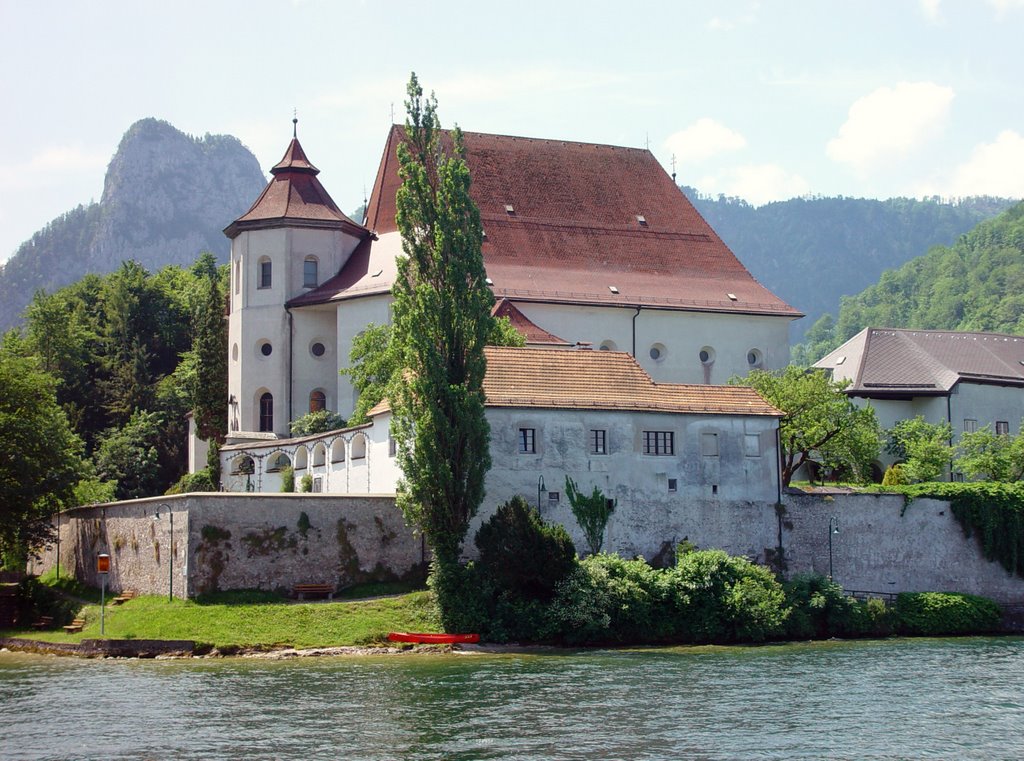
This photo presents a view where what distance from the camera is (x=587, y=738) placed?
30031 mm

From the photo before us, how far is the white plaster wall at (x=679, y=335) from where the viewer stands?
67688mm

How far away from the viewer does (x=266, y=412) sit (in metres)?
67.8

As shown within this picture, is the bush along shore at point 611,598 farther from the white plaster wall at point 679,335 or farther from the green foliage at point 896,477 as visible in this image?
the white plaster wall at point 679,335

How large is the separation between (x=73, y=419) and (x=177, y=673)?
47.4 metres

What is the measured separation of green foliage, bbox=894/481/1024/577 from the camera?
53.7 meters

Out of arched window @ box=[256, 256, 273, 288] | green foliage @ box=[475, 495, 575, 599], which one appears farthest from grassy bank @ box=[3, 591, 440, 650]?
arched window @ box=[256, 256, 273, 288]

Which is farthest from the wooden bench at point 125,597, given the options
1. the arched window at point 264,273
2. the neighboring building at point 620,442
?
the arched window at point 264,273

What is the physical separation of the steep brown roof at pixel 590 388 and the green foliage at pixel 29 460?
1503 centimetres

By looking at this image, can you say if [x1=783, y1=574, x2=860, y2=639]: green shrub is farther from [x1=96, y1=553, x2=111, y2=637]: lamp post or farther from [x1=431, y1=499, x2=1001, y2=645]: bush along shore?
[x1=96, y1=553, x2=111, y2=637]: lamp post

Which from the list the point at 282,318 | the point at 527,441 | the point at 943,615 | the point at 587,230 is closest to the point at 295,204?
the point at 282,318

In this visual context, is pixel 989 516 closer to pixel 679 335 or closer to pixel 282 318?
pixel 679 335

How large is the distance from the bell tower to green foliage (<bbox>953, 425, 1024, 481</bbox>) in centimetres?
2596

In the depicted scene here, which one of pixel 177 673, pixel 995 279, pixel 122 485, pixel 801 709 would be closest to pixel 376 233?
pixel 122 485

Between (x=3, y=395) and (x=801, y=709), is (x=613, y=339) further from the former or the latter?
(x=801, y=709)
